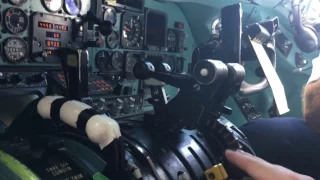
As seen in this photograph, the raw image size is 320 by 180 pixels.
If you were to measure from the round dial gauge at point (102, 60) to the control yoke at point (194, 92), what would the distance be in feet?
4.23

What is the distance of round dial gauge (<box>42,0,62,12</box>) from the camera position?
6.75ft

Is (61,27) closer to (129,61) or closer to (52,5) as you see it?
(52,5)

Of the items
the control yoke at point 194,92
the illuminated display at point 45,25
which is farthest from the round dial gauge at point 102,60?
the control yoke at point 194,92

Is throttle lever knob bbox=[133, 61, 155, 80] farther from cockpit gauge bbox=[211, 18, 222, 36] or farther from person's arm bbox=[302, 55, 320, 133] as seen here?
cockpit gauge bbox=[211, 18, 222, 36]

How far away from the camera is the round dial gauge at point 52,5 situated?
206 cm

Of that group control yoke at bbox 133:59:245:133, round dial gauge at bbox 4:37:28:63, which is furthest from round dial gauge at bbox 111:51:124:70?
control yoke at bbox 133:59:245:133

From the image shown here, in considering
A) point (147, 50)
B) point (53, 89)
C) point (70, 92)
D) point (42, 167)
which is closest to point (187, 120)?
point (70, 92)

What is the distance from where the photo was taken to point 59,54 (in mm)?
1129

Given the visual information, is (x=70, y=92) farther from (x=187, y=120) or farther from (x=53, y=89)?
(x=53, y=89)

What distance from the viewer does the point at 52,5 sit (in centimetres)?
210

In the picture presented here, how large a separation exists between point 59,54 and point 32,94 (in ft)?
3.00

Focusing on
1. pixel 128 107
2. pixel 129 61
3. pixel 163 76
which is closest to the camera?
pixel 163 76

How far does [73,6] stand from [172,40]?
117 cm

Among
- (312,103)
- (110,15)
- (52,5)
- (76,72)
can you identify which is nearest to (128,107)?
(110,15)
